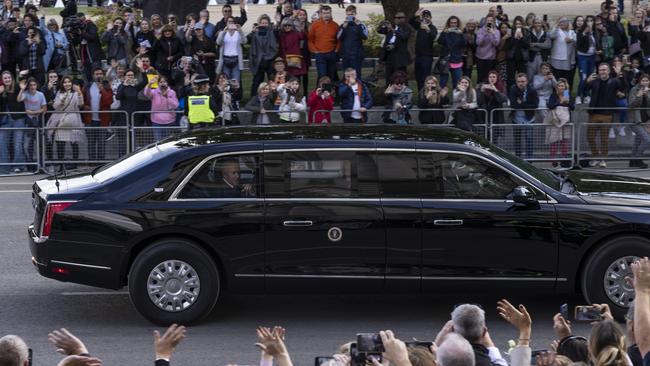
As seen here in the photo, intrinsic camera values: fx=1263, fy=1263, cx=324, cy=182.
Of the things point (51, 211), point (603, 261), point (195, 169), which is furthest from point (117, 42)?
point (603, 261)

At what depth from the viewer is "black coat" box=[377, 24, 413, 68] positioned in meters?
22.9

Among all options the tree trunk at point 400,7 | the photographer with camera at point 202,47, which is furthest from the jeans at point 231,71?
the tree trunk at point 400,7

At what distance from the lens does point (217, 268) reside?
35.8 ft

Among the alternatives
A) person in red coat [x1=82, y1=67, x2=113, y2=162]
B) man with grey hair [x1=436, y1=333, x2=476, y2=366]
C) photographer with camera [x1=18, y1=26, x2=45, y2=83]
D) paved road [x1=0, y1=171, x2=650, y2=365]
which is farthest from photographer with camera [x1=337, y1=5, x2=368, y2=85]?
man with grey hair [x1=436, y1=333, x2=476, y2=366]

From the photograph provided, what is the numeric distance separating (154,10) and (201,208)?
17897 millimetres

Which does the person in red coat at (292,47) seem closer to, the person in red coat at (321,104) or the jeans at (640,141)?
the person in red coat at (321,104)

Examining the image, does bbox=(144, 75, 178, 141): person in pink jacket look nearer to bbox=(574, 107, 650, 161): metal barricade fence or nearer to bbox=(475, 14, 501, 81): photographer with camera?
bbox=(475, 14, 501, 81): photographer with camera

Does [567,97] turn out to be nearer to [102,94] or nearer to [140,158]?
[102,94]

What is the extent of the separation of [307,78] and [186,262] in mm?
13279

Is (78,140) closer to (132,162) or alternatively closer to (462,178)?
(132,162)

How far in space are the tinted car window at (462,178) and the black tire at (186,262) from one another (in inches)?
78.1

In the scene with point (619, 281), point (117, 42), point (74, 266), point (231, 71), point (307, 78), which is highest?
point (117, 42)

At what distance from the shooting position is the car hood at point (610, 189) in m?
11.0

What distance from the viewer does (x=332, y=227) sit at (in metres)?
10.7
